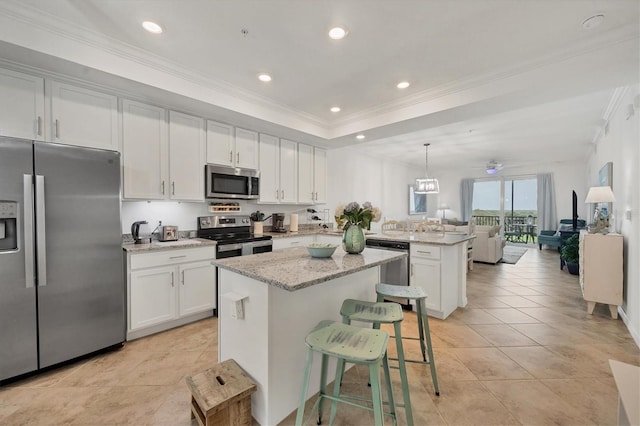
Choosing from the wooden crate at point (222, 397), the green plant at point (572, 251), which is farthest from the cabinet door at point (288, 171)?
the green plant at point (572, 251)

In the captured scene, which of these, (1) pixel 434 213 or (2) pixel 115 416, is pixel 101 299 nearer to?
(2) pixel 115 416

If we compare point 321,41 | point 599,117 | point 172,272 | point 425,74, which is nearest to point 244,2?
point 321,41

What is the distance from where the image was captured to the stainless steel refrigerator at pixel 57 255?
199cm

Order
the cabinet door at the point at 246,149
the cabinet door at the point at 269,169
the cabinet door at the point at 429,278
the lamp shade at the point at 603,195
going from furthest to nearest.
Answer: the cabinet door at the point at 269,169 < the cabinet door at the point at 246,149 < the lamp shade at the point at 603,195 < the cabinet door at the point at 429,278

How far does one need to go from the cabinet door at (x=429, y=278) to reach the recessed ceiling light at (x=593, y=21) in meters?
2.33

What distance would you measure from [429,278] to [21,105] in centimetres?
414

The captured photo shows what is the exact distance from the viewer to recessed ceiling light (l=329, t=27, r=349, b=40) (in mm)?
2133

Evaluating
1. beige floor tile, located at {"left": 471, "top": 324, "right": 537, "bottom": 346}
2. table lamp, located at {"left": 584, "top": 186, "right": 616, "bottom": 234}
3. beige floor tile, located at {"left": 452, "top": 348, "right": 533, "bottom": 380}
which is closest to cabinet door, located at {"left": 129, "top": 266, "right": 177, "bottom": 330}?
beige floor tile, located at {"left": 452, "top": 348, "right": 533, "bottom": 380}

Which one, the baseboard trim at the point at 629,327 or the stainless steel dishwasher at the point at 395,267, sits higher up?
the stainless steel dishwasher at the point at 395,267

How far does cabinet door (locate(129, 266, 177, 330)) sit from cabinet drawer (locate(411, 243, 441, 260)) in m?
2.69

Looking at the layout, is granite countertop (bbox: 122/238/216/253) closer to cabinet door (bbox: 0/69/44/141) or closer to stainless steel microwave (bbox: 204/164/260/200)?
stainless steel microwave (bbox: 204/164/260/200)

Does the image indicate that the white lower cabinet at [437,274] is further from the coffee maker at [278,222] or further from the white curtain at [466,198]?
the white curtain at [466,198]

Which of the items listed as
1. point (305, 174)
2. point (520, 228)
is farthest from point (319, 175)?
point (520, 228)

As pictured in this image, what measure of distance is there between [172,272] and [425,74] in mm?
3263
